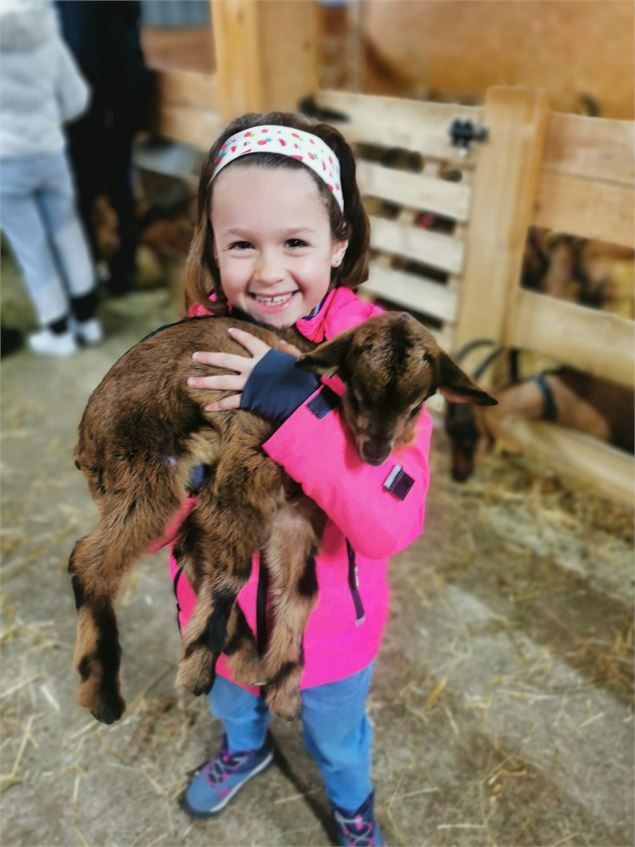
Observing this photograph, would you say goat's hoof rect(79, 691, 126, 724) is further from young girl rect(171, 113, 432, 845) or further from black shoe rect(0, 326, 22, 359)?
black shoe rect(0, 326, 22, 359)

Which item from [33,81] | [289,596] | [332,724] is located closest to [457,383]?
[289,596]

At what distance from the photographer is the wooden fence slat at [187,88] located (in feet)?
14.4

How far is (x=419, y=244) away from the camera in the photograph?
3.63 metres

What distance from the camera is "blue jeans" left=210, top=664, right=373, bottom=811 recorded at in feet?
5.20

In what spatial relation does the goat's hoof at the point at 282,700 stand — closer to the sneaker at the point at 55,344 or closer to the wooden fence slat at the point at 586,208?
the wooden fence slat at the point at 586,208

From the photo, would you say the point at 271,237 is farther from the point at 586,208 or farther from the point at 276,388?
the point at 586,208

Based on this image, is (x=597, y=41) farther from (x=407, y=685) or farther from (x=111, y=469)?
(x=111, y=469)

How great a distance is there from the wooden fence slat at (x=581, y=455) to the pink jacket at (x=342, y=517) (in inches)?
76.5

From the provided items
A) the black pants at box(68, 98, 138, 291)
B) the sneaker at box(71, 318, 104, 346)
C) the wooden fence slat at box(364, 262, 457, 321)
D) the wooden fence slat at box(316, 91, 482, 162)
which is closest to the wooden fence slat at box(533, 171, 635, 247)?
the wooden fence slat at box(316, 91, 482, 162)

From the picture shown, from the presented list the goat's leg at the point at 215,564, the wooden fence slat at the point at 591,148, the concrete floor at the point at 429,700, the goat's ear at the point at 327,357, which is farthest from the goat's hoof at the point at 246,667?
the wooden fence slat at the point at 591,148

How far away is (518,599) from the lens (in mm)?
2756

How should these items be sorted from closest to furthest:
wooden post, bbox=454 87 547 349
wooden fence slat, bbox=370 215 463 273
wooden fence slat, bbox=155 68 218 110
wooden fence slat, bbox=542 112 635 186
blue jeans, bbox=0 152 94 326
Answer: wooden fence slat, bbox=542 112 635 186, wooden post, bbox=454 87 547 349, wooden fence slat, bbox=370 215 463 273, blue jeans, bbox=0 152 94 326, wooden fence slat, bbox=155 68 218 110

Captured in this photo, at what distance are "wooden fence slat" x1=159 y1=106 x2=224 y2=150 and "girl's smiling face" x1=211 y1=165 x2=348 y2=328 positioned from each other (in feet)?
11.1

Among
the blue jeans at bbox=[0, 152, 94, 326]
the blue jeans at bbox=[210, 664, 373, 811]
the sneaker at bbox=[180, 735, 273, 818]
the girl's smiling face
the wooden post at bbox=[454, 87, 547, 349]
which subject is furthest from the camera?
the blue jeans at bbox=[0, 152, 94, 326]
